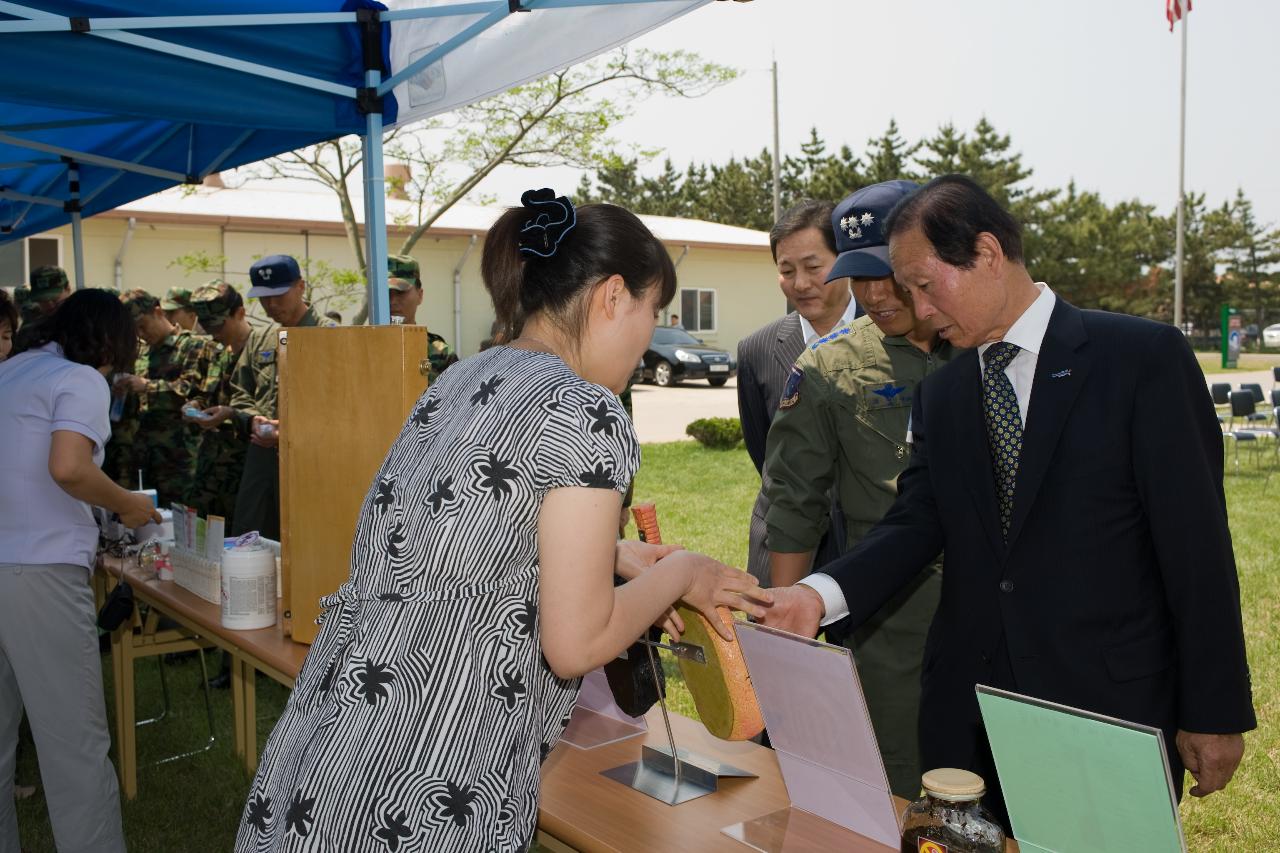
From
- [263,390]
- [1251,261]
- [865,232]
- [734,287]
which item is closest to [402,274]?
[263,390]

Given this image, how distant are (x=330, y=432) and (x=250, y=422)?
2.56 metres

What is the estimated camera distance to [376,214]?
3.24 m

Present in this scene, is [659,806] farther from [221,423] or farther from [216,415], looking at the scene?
[221,423]

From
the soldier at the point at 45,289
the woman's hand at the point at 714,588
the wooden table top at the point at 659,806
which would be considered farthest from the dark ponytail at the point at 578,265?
the soldier at the point at 45,289

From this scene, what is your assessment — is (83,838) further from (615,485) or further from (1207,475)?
(1207,475)

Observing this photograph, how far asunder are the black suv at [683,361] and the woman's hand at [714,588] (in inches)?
790

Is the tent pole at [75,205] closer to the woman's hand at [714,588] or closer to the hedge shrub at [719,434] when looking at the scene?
the woman's hand at [714,588]

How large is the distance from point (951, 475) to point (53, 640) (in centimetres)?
226

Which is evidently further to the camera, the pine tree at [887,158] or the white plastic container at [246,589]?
the pine tree at [887,158]

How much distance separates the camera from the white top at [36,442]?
2773mm

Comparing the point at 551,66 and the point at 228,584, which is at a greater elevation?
the point at 551,66

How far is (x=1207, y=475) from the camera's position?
→ 5.60ft

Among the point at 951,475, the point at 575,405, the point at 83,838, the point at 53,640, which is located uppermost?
the point at 575,405

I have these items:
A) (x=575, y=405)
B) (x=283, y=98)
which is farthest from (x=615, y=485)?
(x=283, y=98)
